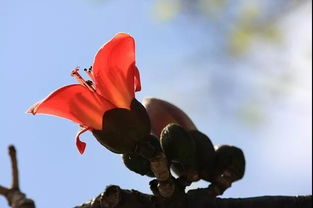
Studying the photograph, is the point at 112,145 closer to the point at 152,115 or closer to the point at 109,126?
the point at 109,126

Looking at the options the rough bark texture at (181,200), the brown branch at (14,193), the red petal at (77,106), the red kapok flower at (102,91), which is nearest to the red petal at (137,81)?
the red kapok flower at (102,91)

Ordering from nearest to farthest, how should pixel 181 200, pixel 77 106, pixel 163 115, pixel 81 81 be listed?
pixel 181 200 < pixel 77 106 < pixel 81 81 < pixel 163 115

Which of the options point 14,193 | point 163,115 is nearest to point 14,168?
point 14,193

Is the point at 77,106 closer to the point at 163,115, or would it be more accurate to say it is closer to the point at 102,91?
the point at 102,91

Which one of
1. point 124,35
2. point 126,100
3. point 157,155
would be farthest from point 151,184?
point 124,35

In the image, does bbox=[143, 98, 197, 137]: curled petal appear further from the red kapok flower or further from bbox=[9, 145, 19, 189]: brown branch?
bbox=[9, 145, 19, 189]: brown branch

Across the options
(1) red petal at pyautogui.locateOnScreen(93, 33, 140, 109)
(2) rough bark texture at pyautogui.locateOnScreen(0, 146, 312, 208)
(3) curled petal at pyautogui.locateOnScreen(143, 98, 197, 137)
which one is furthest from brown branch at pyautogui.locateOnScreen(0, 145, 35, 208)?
(3) curled petal at pyautogui.locateOnScreen(143, 98, 197, 137)
